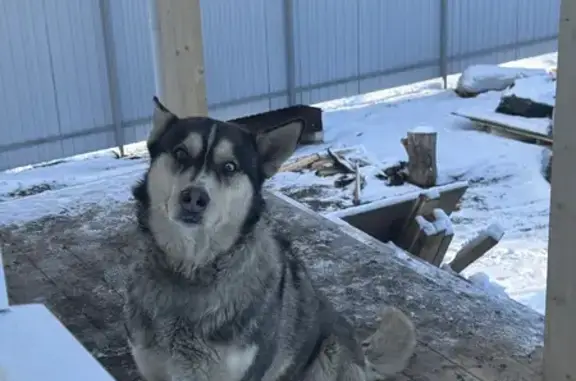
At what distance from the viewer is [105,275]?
3662 mm

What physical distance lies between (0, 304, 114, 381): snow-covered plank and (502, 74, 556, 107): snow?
7496mm

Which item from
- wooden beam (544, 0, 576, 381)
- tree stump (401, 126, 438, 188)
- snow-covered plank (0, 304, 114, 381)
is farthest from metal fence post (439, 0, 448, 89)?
snow-covered plank (0, 304, 114, 381)

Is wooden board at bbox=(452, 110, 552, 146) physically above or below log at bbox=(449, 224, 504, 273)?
below

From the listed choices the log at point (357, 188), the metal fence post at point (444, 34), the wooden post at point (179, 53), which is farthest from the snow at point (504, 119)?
the wooden post at point (179, 53)

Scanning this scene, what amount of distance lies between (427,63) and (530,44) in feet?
5.71

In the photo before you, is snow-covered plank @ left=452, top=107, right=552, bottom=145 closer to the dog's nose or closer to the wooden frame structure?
the wooden frame structure

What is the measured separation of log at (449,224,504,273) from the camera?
15.2 ft

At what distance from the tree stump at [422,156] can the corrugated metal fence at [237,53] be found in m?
2.90

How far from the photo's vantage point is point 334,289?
3.46 metres

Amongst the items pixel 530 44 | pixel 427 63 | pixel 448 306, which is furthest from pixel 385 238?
pixel 530 44

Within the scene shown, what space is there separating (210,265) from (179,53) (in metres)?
1.78

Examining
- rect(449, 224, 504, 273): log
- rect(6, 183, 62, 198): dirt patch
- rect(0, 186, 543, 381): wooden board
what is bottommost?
rect(6, 183, 62, 198): dirt patch

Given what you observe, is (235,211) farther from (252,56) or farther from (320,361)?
(252,56)

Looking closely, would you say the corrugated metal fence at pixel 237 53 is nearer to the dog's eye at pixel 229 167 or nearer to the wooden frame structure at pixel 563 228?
the dog's eye at pixel 229 167
